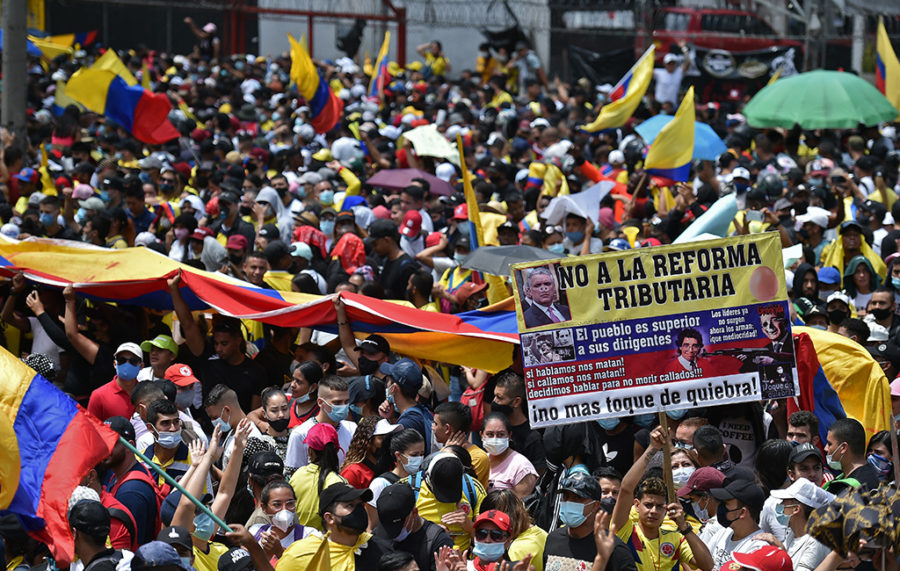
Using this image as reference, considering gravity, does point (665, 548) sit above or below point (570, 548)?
below

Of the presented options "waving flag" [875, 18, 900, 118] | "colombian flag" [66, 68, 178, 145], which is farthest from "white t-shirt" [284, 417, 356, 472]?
"waving flag" [875, 18, 900, 118]

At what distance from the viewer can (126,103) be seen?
14.4 meters

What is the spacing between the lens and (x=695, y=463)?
6.88 m

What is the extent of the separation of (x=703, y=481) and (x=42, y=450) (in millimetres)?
2931

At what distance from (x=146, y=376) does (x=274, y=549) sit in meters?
2.70

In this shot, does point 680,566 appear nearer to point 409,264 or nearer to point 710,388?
point 710,388

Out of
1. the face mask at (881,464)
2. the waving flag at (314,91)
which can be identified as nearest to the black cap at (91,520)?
the face mask at (881,464)

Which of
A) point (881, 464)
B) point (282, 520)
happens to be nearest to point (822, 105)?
point (881, 464)

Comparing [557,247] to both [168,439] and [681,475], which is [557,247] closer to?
[681,475]

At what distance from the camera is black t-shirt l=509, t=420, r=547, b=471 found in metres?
7.32

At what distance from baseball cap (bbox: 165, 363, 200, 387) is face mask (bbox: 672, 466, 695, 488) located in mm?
2874

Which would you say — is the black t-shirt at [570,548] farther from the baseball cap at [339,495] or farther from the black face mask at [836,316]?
the black face mask at [836,316]

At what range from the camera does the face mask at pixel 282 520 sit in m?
5.85

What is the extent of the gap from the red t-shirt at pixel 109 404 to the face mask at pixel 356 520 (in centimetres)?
247
